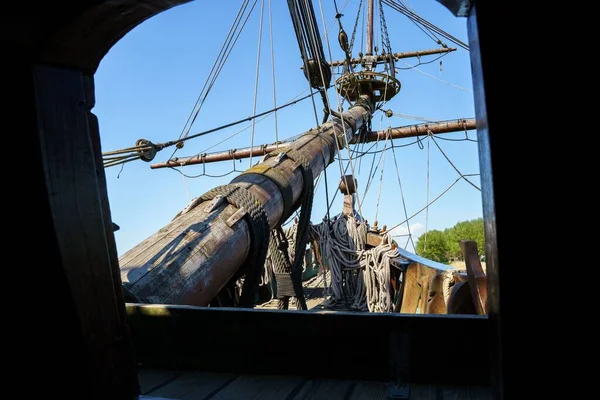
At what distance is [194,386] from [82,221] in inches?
31.1

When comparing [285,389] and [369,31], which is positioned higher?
[369,31]

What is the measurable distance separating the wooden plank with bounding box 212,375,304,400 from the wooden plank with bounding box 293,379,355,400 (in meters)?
0.05

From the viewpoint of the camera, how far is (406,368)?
1489 mm

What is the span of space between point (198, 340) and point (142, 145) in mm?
2324

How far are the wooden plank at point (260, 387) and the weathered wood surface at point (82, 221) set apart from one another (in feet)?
1.35

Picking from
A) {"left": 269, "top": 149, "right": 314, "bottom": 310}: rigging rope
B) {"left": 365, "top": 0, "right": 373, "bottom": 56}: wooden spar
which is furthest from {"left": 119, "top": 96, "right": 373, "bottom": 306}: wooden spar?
{"left": 365, "top": 0, "right": 373, "bottom": 56}: wooden spar

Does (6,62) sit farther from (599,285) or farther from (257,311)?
(599,285)

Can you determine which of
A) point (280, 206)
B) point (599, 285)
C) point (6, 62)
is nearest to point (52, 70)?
point (6, 62)

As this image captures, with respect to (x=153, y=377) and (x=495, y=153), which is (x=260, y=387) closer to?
(x=153, y=377)

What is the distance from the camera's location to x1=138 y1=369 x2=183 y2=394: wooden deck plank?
1.56 m

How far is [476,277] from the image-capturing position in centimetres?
309

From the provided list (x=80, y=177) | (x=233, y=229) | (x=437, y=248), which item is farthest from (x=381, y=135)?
(x=437, y=248)

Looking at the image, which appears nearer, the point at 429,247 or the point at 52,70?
the point at 52,70

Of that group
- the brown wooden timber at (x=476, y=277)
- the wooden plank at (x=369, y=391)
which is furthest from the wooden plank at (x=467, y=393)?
the brown wooden timber at (x=476, y=277)
